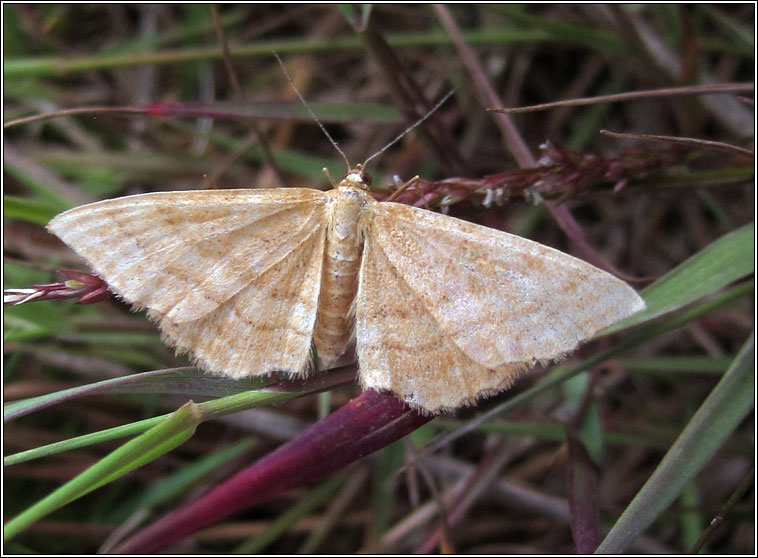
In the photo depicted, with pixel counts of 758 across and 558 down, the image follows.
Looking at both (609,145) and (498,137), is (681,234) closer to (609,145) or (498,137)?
(609,145)

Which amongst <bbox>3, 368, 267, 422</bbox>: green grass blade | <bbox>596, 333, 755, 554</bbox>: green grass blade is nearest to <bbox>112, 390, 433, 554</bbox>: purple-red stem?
<bbox>3, 368, 267, 422</bbox>: green grass blade

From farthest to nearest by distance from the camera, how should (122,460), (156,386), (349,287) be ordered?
(349,287) → (156,386) → (122,460)

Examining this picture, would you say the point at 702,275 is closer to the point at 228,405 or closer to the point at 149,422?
the point at 228,405

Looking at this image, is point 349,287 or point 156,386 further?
point 349,287

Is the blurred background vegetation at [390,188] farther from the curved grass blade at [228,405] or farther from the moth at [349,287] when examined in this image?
the curved grass blade at [228,405]

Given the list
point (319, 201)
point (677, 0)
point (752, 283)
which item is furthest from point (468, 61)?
point (752, 283)

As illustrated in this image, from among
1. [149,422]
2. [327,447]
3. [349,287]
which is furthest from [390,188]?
[149,422]
